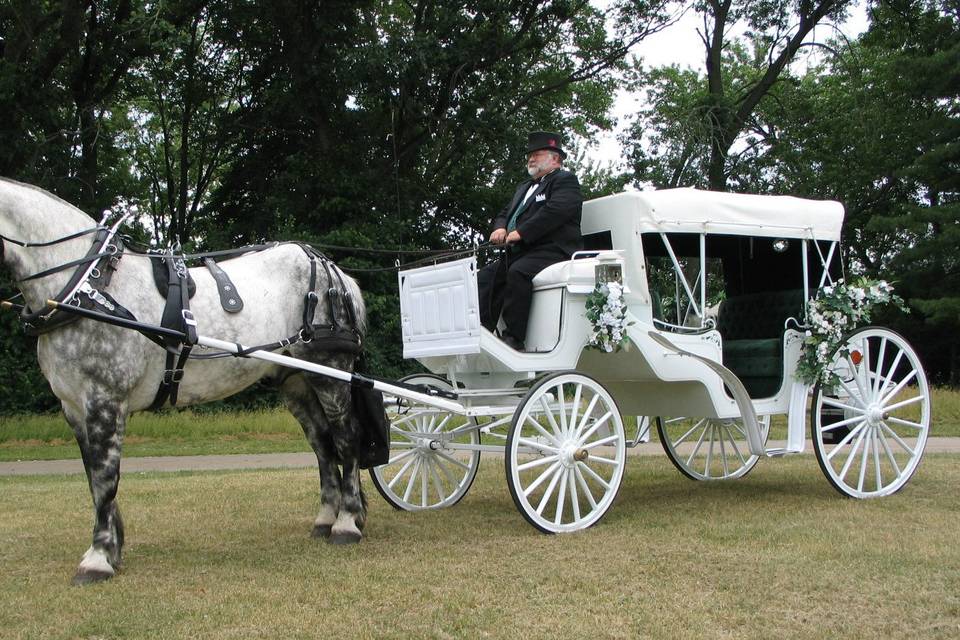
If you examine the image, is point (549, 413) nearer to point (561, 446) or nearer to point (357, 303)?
point (561, 446)

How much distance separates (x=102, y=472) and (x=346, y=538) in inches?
62.2

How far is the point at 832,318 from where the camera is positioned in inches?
290

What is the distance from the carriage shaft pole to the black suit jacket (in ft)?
4.27

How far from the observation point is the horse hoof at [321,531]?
20.7 feet

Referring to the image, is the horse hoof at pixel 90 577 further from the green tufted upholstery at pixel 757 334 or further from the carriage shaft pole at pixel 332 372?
the green tufted upholstery at pixel 757 334

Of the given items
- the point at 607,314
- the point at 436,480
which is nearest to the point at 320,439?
the point at 436,480

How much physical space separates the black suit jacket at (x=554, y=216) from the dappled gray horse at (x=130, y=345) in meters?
1.41

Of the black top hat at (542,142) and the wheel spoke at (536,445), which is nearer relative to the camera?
the wheel spoke at (536,445)

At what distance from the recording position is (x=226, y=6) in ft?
60.1

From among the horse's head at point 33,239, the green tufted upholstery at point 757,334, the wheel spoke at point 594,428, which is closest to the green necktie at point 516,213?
the wheel spoke at point 594,428

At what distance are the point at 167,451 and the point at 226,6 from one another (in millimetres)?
9776

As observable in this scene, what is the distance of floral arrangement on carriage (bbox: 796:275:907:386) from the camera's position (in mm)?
7195

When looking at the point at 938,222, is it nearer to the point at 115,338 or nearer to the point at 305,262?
the point at 305,262

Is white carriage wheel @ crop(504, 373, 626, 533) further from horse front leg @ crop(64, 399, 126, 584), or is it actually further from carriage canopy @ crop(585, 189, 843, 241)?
horse front leg @ crop(64, 399, 126, 584)
